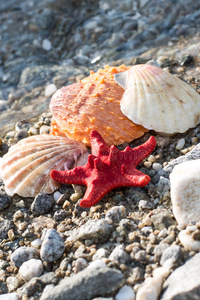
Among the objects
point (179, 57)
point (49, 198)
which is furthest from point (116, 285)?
point (179, 57)

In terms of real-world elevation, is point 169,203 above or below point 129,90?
below

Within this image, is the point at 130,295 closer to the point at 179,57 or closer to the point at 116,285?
the point at 116,285

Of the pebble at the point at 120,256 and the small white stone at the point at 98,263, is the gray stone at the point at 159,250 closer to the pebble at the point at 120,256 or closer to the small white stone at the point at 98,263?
the pebble at the point at 120,256

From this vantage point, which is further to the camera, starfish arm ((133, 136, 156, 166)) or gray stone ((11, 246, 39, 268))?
starfish arm ((133, 136, 156, 166))

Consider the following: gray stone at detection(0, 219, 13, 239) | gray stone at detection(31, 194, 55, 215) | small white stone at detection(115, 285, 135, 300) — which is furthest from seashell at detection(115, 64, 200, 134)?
small white stone at detection(115, 285, 135, 300)

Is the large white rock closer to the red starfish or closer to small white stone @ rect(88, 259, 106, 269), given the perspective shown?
the red starfish

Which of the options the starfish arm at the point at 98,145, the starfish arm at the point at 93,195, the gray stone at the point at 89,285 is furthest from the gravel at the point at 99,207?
the starfish arm at the point at 98,145
